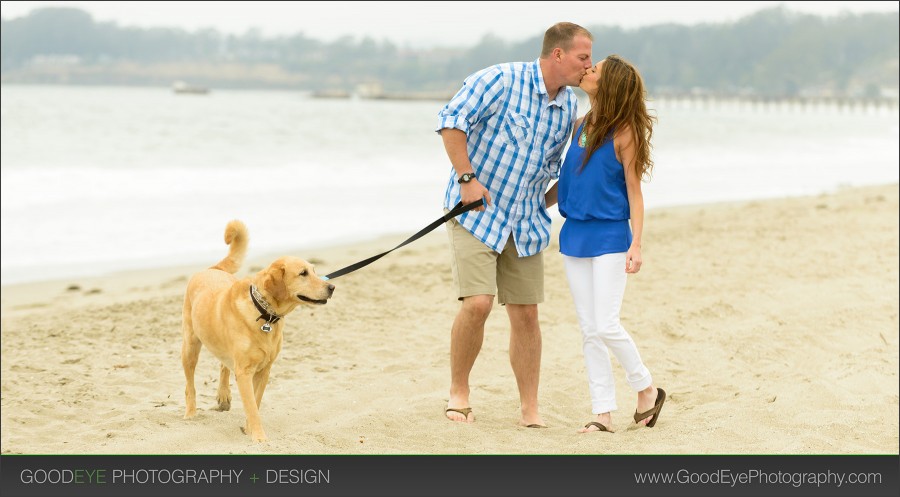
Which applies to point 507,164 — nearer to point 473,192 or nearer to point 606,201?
point 473,192

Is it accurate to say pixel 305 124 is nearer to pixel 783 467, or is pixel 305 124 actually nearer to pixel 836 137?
pixel 836 137

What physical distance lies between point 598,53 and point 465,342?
109m

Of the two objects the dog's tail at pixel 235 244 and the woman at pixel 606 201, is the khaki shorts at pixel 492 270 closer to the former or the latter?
the woman at pixel 606 201

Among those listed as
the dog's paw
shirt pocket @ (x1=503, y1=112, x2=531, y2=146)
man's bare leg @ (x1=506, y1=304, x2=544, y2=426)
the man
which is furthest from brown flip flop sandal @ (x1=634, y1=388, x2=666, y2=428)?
the dog's paw

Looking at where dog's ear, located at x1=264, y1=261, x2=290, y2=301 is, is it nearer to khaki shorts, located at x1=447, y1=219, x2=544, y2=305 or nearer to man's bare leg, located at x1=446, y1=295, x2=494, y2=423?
khaki shorts, located at x1=447, y1=219, x2=544, y2=305

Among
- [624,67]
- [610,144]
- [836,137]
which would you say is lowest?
[836,137]

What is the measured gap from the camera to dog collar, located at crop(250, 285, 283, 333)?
14.4 feet

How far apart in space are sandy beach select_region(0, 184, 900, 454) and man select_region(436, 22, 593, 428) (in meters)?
0.77

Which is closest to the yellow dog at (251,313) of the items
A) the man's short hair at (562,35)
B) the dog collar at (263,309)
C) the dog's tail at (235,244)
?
the dog collar at (263,309)

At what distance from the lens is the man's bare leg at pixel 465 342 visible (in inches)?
193

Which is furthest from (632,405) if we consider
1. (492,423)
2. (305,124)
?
(305,124)

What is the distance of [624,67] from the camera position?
4547mm

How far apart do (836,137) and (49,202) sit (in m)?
38.0

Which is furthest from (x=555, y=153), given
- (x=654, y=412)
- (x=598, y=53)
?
(x=598, y=53)
